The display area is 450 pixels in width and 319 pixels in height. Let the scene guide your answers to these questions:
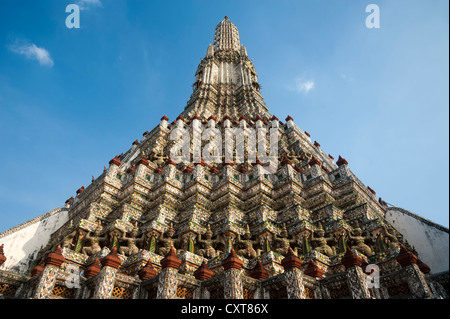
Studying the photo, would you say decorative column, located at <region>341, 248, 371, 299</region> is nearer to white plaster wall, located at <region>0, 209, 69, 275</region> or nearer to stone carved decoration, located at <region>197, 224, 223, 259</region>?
stone carved decoration, located at <region>197, 224, 223, 259</region>

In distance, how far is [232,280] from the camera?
7.65 metres

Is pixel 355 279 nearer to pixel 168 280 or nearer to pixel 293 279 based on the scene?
pixel 293 279

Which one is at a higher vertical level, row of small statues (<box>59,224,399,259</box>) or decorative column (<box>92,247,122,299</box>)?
row of small statues (<box>59,224,399,259</box>)

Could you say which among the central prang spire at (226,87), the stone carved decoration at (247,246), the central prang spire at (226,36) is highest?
the central prang spire at (226,36)

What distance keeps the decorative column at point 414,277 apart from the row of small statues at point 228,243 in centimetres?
351

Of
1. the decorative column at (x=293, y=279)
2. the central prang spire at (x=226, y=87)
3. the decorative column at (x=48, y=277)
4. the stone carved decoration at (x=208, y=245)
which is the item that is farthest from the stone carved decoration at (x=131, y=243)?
the central prang spire at (x=226, y=87)

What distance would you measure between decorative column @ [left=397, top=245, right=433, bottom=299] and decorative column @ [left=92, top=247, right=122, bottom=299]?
7.67 meters

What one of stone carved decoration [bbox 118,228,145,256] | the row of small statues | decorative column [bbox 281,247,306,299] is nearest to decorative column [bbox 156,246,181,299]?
decorative column [bbox 281,247,306,299]

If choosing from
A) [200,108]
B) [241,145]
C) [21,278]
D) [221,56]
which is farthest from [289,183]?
[221,56]

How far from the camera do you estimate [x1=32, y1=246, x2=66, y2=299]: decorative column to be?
24.4ft

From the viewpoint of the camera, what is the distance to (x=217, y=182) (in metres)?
17.4

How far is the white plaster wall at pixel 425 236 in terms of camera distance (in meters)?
11.6

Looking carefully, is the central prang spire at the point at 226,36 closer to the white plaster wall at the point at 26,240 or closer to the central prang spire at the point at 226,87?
the central prang spire at the point at 226,87
